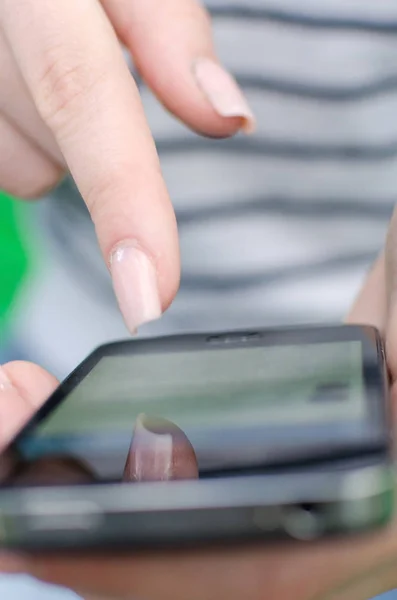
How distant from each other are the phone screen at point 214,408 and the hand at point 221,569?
0.04ft

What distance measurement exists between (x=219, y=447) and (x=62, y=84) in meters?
0.17

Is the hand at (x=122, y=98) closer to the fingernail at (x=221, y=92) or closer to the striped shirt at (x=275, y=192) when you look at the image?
the fingernail at (x=221, y=92)

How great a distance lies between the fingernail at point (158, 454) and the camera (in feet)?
0.74

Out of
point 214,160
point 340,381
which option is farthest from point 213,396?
point 214,160

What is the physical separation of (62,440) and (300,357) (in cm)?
12

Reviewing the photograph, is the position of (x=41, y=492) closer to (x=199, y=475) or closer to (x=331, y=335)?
(x=199, y=475)

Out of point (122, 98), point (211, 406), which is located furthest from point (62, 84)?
point (211, 406)

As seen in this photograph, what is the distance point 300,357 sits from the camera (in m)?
0.34

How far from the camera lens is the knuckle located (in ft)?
1.06

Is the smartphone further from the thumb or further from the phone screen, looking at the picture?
the thumb

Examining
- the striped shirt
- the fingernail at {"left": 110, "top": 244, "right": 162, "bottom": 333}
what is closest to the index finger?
the fingernail at {"left": 110, "top": 244, "right": 162, "bottom": 333}

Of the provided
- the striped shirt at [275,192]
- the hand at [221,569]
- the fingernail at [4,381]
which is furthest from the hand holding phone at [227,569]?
the striped shirt at [275,192]

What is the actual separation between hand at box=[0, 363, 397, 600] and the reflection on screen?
1 centimetres

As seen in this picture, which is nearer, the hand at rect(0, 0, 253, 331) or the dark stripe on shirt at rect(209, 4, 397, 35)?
the hand at rect(0, 0, 253, 331)
